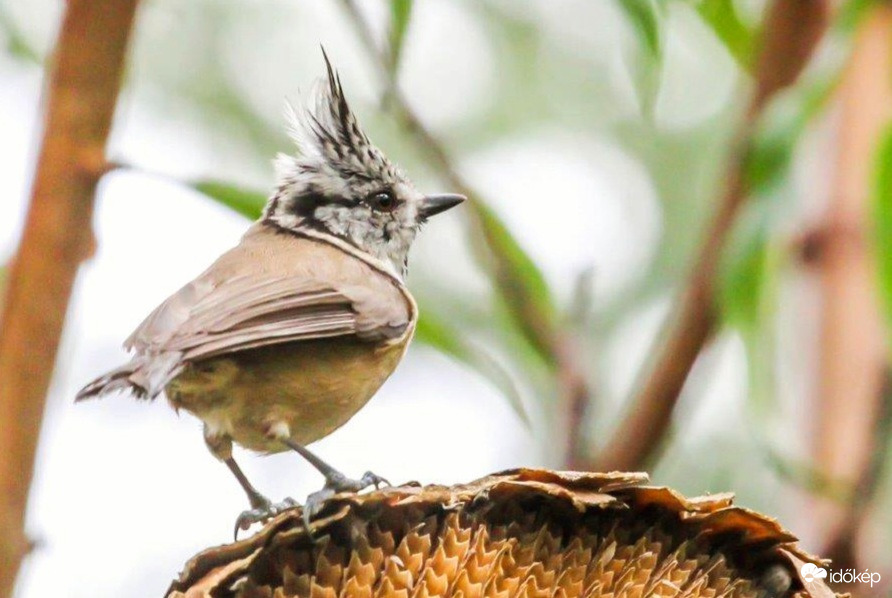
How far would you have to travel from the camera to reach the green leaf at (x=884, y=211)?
2.72m

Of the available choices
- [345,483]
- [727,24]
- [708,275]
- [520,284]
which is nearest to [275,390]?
[345,483]

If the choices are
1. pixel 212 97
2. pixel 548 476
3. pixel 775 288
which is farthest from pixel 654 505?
pixel 212 97

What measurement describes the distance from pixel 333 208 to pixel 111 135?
2078 mm

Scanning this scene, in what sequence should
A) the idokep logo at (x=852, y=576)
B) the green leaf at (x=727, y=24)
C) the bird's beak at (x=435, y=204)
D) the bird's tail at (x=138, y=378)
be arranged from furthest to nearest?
1. the bird's beak at (x=435, y=204)
2. the green leaf at (x=727, y=24)
3. the idokep logo at (x=852, y=576)
4. the bird's tail at (x=138, y=378)

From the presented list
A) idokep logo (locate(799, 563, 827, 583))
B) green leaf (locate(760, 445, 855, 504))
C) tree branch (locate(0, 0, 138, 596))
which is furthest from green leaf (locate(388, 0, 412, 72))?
idokep logo (locate(799, 563, 827, 583))

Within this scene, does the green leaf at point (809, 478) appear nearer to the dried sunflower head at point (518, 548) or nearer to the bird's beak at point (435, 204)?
the dried sunflower head at point (518, 548)

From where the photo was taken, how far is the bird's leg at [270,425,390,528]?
2.15 meters

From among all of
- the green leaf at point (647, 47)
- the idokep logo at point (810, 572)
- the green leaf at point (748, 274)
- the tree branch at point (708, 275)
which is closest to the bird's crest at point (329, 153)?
the tree branch at point (708, 275)

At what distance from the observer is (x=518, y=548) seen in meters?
2.21

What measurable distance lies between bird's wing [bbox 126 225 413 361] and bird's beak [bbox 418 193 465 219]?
1.80ft

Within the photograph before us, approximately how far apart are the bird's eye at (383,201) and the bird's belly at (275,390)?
1040mm

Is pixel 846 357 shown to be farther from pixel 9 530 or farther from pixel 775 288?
pixel 9 530

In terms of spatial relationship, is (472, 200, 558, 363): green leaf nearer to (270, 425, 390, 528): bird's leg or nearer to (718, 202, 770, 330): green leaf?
(718, 202, 770, 330): green leaf

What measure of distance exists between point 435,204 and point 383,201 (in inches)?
6.8
